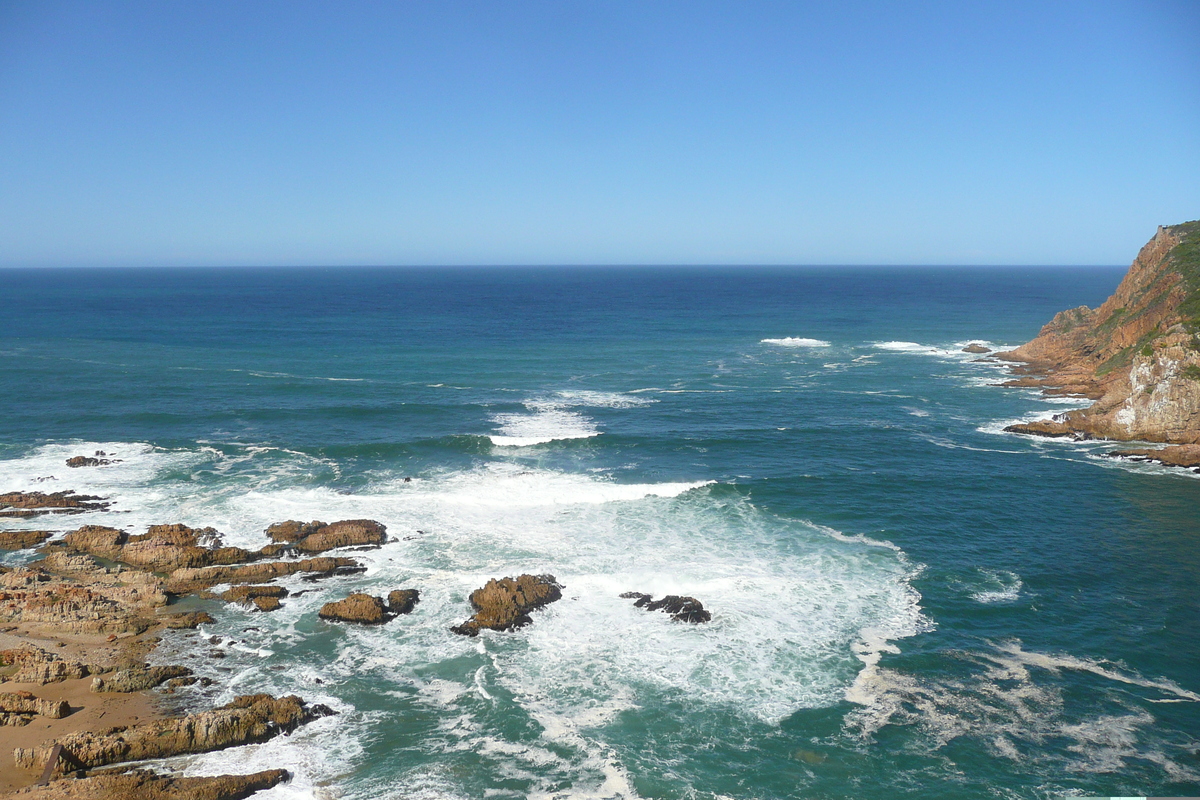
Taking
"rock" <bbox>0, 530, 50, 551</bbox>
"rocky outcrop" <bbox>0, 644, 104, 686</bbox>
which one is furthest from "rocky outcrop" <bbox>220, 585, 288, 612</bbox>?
"rock" <bbox>0, 530, 50, 551</bbox>

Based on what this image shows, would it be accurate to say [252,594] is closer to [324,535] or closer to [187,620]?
[187,620]

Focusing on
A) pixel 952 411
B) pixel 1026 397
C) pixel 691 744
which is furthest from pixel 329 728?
pixel 1026 397

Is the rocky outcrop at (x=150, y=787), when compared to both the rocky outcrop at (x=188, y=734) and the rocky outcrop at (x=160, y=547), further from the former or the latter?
the rocky outcrop at (x=160, y=547)

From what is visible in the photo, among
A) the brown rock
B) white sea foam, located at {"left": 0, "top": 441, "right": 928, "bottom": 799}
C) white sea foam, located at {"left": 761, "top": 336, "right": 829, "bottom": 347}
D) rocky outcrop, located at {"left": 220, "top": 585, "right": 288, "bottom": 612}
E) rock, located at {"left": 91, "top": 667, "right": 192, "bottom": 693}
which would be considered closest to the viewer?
white sea foam, located at {"left": 0, "top": 441, "right": 928, "bottom": 799}

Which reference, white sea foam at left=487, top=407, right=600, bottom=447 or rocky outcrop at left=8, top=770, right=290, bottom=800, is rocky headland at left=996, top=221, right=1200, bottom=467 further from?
rocky outcrop at left=8, top=770, right=290, bottom=800

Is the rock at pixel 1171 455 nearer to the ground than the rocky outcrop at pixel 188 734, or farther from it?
farther from it

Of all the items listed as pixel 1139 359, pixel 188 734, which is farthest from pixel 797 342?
pixel 188 734

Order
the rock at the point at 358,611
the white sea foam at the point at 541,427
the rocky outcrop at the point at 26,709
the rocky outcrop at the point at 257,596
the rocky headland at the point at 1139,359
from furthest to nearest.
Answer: the white sea foam at the point at 541,427 < the rocky headland at the point at 1139,359 < the rocky outcrop at the point at 257,596 < the rock at the point at 358,611 < the rocky outcrop at the point at 26,709

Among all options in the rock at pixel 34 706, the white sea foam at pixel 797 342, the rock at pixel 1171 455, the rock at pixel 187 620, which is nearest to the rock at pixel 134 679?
the rock at pixel 34 706
